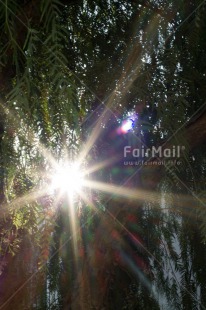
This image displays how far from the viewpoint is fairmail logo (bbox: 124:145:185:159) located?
1.49 meters

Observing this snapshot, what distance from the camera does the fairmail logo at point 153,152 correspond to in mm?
1488

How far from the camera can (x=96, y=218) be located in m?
1.71

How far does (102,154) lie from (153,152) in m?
0.19

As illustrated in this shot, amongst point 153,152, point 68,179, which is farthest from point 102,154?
point 68,179

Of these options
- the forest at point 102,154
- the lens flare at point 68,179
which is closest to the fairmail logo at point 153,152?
the forest at point 102,154

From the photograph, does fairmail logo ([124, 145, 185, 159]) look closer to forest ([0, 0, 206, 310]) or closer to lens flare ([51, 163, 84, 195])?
forest ([0, 0, 206, 310])

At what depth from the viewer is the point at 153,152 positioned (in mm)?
1644

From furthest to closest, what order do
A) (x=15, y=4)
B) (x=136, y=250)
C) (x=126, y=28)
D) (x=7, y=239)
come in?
(x=136, y=250)
(x=126, y=28)
(x=7, y=239)
(x=15, y=4)

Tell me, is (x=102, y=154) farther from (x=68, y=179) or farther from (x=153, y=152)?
(x=68, y=179)

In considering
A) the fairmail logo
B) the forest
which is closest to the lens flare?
the forest

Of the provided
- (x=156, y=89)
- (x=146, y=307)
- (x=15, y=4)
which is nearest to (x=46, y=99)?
(x=15, y=4)

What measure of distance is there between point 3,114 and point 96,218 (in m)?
0.72

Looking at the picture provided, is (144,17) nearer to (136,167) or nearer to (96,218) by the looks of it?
(136,167)

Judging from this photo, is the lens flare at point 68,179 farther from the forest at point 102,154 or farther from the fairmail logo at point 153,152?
the fairmail logo at point 153,152
